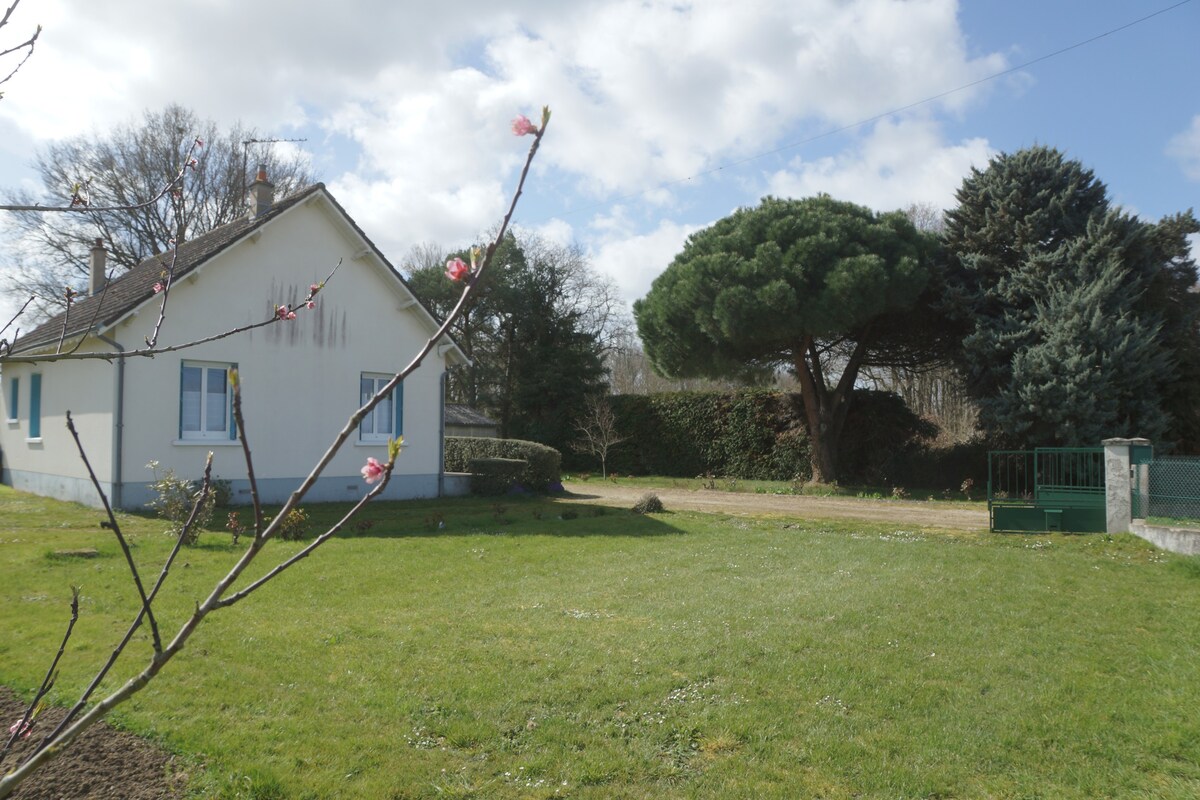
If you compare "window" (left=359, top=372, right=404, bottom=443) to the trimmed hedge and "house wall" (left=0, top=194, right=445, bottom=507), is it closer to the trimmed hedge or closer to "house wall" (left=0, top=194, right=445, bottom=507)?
"house wall" (left=0, top=194, right=445, bottom=507)

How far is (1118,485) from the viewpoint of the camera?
13359mm

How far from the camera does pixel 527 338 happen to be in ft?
114

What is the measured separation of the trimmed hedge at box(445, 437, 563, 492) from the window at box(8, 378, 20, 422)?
33.7 ft

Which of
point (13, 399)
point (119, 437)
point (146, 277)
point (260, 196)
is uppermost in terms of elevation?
point (260, 196)

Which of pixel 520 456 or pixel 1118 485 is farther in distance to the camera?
pixel 520 456

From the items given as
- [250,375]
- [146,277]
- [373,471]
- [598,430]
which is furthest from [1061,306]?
[373,471]

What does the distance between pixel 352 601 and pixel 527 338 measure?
2734 cm

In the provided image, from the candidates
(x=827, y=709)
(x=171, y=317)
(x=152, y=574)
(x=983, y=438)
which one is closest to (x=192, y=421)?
(x=171, y=317)

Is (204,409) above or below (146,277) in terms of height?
below

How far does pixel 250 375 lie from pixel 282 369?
64 centimetres

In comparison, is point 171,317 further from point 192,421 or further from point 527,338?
point 527,338

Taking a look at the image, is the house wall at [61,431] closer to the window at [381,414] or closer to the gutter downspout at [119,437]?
the gutter downspout at [119,437]

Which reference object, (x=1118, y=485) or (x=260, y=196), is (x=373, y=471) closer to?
(x=1118, y=485)

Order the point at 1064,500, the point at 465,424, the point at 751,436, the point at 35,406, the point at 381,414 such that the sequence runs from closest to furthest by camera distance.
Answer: the point at 1064,500 < the point at 381,414 < the point at 35,406 < the point at 751,436 < the point at 465,424
